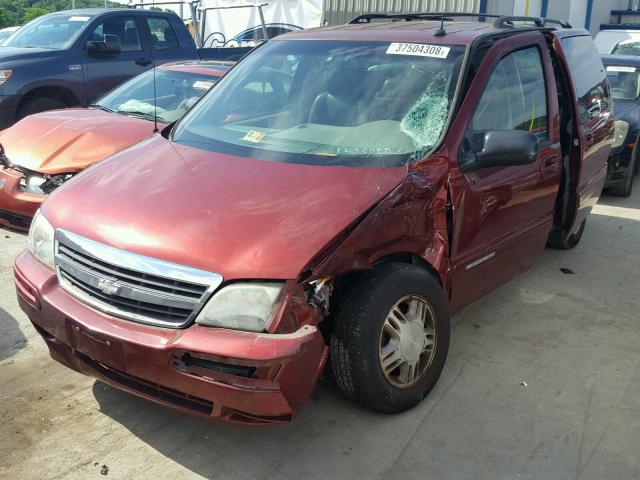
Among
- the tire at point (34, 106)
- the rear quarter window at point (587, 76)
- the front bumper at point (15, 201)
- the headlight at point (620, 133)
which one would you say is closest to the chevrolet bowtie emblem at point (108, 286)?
the front bumper at point (15, 201)

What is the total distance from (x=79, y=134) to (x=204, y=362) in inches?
154

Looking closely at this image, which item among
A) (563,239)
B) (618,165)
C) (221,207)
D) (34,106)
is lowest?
(618,165)

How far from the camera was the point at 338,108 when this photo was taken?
12.3ft

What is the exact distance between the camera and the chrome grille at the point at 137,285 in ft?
8.79

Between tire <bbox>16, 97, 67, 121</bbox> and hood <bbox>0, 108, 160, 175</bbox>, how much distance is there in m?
1.89

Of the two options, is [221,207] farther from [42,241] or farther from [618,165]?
[618,165]

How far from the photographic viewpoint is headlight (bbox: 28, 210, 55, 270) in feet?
10.2

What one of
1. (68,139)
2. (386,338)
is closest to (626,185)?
(386,338)

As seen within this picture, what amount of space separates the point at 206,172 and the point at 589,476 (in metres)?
2.16

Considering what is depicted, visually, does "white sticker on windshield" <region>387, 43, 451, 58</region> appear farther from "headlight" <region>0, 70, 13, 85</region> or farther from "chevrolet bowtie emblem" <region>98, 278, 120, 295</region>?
"headlight" <region>0, 70, 13, 85</region>

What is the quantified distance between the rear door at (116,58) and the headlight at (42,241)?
5.79 meters

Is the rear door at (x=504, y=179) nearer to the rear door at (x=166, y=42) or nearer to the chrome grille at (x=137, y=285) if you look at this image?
the chrome grille at (x=137, y=285)

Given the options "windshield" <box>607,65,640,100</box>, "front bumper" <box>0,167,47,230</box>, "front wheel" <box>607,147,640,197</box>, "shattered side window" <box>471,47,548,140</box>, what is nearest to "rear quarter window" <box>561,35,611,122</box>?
"shattered side window" <box>471,47,548,140</box>

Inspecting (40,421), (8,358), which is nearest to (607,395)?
(40,421)
